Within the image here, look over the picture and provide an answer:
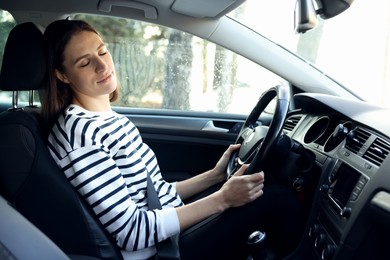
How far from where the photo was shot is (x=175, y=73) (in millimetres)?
2908

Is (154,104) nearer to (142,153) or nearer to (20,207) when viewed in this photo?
(142,153)

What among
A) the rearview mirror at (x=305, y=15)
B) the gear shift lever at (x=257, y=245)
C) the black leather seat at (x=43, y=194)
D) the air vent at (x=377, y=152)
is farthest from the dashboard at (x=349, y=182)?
the black leather seat at (x=43, y=194)

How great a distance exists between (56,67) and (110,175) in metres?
0.47

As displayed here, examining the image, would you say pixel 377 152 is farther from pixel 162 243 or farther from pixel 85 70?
pixel 85 70

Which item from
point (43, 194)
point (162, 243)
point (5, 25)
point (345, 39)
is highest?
point (345, 39)

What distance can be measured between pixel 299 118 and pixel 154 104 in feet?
3.63

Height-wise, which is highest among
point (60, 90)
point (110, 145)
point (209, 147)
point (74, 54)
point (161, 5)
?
point (161, 5)

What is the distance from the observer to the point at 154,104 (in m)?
3.02

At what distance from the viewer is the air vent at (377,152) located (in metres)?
1.38

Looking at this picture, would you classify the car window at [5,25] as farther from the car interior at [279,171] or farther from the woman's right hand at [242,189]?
the woman's right hand at [242,189]

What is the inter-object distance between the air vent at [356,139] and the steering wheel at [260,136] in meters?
0.23

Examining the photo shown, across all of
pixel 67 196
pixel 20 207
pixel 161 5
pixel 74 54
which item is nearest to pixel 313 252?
pixel 67 196

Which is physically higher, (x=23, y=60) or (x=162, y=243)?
(x=23, y=60)

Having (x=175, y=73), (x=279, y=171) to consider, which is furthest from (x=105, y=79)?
(x=175, y=73)
